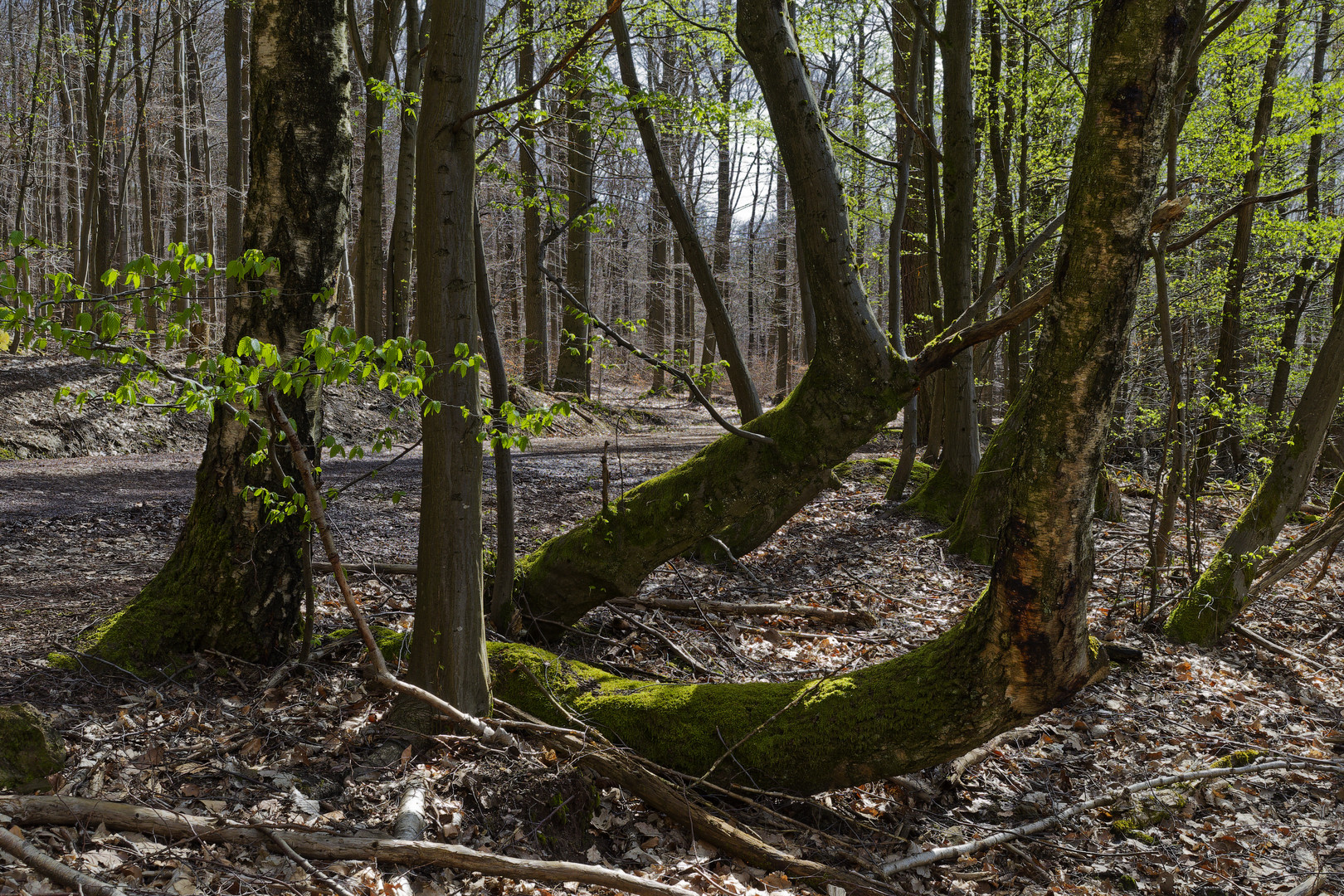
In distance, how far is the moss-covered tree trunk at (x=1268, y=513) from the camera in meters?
5.74

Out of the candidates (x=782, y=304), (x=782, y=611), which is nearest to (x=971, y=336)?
(x=782, y=611)

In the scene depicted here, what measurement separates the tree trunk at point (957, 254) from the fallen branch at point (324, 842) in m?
7.18

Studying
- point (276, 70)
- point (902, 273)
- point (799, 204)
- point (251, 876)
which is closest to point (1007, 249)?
point (902, 273)

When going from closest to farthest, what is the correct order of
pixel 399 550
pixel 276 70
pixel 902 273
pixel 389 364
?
pixel 389 364
pixel 276 70
pixel 399 550
pixel 902 273

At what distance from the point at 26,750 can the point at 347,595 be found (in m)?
1.24

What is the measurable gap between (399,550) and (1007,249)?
8.97 m

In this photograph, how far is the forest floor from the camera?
302 cm

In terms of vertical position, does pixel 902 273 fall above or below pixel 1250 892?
above

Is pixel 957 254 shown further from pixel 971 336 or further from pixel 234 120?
pixel 234 120

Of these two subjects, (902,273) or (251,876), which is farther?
(902,273)

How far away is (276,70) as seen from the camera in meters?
3.97

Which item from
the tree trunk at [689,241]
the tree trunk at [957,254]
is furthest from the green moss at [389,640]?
the tree trunk at [957,254]

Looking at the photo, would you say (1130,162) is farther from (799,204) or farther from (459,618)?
(459,618)

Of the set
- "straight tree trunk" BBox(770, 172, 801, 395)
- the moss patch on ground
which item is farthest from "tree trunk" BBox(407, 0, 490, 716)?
"straight tree trunk" BBox(770, 172, 801, 395)
